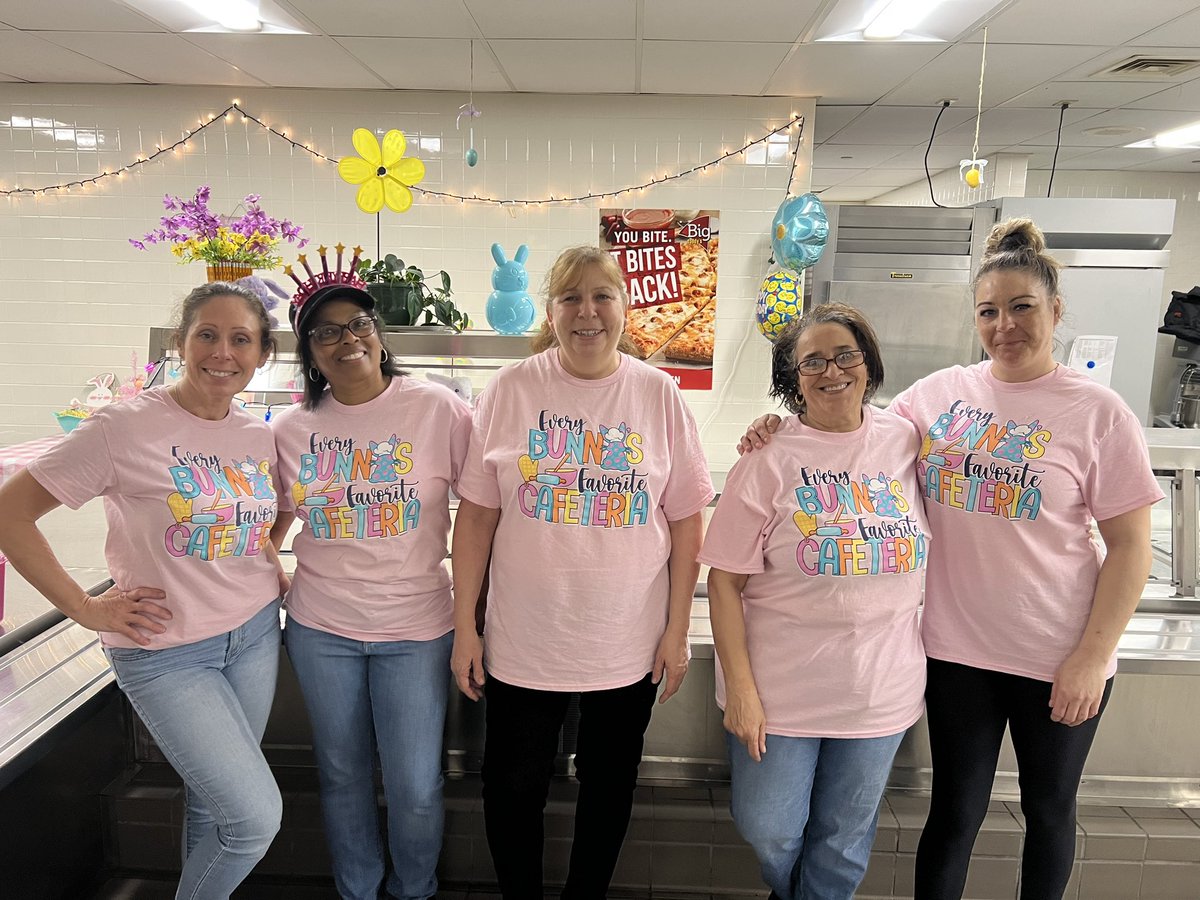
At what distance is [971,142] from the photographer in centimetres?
611

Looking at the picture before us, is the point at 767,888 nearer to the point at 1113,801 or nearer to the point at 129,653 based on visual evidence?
the point at 1113,801

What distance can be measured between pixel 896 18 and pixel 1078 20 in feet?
2.41

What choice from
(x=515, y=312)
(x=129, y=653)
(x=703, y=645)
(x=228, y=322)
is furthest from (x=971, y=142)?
(x=129, y=653)

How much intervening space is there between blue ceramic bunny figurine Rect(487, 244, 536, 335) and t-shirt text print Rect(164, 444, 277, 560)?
99 centimetres

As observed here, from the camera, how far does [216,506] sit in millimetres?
1610

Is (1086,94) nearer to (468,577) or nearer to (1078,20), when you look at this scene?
(1078,20)

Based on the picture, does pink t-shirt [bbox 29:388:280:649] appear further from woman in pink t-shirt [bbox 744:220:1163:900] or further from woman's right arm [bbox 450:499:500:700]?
woman in pink t-shirt [bbox 744:220:1163:900]

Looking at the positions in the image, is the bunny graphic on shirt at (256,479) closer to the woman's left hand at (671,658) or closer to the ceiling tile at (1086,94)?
the woman's left hand at (671,658)

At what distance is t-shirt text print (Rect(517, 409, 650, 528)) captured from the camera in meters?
1.62

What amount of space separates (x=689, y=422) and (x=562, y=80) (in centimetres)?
347

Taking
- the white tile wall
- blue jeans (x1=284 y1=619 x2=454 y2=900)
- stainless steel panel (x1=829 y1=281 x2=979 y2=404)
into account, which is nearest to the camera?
blue jeans (x1=284 y1=619 x2=454 y2=900)

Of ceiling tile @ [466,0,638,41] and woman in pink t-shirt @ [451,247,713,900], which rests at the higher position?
ceiling tile @ [466,0,638,41]

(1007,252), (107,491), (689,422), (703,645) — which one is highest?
(1007,252)

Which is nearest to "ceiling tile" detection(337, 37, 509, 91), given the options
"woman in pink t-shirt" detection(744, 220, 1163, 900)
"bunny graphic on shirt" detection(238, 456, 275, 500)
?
"bunny graphic on shirt" detection(238, 456, 275, 500)
